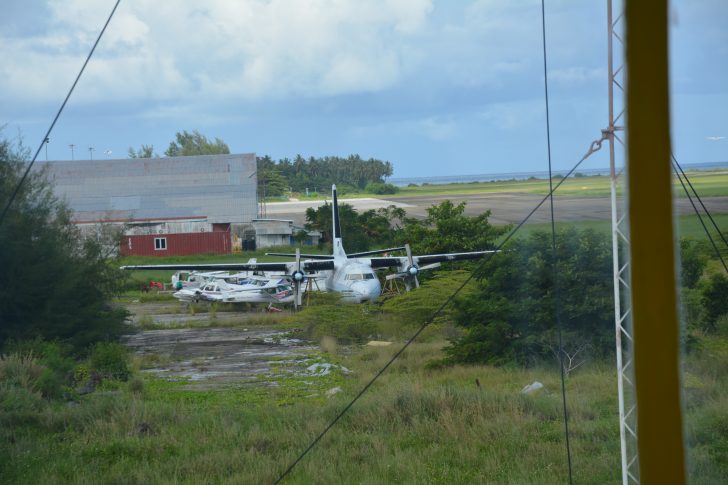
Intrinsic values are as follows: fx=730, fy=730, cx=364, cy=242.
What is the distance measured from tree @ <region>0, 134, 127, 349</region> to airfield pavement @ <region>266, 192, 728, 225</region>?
11606mm

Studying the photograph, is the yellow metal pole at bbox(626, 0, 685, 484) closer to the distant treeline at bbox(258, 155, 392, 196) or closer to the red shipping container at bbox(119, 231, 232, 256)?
the red shipping container at bbox(119, 231, 232, 256)

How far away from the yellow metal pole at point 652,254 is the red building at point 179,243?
39.0 meters

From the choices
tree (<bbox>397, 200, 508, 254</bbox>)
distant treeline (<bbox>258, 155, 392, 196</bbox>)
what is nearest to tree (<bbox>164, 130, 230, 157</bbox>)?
distant treeline (<bbox>258, 155, 392, 196</bbox>)

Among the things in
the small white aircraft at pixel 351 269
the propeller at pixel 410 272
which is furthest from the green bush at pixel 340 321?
the propeller at pixel 410 272

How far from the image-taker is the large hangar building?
130 ft

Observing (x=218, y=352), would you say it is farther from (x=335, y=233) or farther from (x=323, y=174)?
(x=323, y=174)

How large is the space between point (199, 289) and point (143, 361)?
14643mm

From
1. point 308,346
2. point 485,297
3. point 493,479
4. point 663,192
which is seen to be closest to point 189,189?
point 308,346

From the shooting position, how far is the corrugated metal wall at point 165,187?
39781 millimetres

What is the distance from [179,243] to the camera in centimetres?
3956

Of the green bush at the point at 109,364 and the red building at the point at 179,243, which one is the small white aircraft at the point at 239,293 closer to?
the red building at the point at 179,243

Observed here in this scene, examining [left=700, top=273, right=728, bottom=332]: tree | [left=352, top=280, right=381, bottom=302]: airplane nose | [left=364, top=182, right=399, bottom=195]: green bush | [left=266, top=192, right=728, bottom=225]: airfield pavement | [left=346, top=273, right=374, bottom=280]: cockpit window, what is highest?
[left=364, top=182, right=399, bottom=195]: green bush

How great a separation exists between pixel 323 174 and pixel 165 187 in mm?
26296

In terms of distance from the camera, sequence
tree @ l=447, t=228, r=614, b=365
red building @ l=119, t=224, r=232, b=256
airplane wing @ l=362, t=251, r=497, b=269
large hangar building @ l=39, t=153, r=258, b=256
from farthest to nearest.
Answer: large hangar building @ l=39, t=153, r=258, b=256 → red building @ l=119, t=224, r=232, b=256 → airplane wing @ l=362, t=251, r=497, b=269 → tree @ l=447, t=228, r=614, b=365
